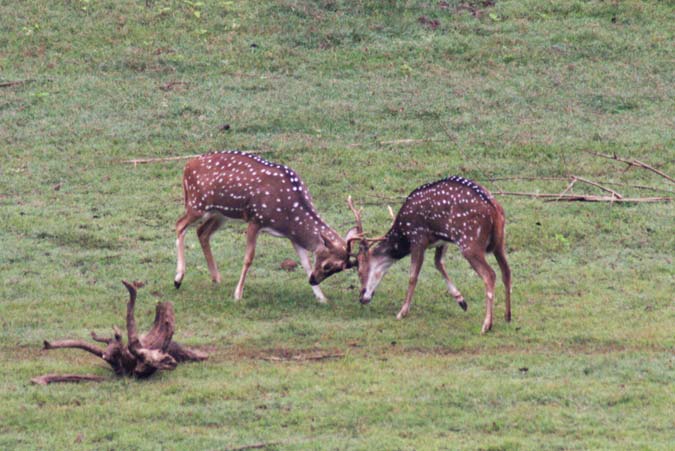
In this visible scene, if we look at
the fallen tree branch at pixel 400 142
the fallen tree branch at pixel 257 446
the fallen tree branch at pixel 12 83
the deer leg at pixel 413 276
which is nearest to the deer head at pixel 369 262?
the deer leg at pixel 413 276

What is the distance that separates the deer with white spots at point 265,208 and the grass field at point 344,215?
17.7 inches

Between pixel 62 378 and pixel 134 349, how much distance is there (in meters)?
0.71

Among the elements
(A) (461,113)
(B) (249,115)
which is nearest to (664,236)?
(A) (461,113)

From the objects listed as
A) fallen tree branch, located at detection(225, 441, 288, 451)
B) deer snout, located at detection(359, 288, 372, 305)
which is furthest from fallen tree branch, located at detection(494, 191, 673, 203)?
fallen tree branch, located at detection(225, 441, 288, 451)

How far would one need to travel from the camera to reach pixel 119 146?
63.0 feet

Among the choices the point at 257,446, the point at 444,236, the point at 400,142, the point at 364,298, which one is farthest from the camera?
the point at 400,142

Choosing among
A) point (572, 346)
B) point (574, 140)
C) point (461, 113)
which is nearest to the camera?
point (572, 346)

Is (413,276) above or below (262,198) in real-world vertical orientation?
below

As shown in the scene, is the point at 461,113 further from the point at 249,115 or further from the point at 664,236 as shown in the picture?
the point at 664,236

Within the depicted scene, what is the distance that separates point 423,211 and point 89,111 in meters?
8.94

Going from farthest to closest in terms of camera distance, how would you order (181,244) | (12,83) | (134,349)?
(12,83) → (181,244) → (134,349)

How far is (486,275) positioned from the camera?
12.7 metres

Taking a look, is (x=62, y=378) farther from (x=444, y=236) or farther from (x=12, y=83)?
(x=12, y=83)

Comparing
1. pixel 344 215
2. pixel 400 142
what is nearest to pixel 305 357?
pixel 344 215
